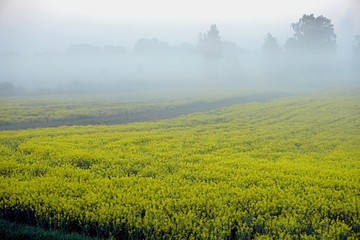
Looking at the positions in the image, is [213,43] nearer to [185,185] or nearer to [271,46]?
[271,46]

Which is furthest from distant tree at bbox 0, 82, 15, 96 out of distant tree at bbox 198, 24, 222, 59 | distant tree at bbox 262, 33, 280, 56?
distant tree at bbox 262, 33, 280, 56

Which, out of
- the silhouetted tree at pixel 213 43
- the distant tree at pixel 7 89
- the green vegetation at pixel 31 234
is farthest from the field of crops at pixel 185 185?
the silhouetted tree at pixel 213 43

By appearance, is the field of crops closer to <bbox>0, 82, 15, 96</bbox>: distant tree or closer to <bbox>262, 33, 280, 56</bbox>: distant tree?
<bbox>0, 82, 15, 96</bbox>: distant tree

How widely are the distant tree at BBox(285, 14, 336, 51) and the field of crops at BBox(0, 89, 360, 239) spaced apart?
3168 inches

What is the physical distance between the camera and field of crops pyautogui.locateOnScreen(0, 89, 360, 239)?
392 inches

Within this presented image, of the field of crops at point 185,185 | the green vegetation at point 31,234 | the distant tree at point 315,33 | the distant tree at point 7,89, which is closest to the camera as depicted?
the green vegetation at point 31,234

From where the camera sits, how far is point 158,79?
322ft

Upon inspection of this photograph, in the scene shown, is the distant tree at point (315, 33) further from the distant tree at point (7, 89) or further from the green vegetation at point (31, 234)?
the green vegetation at point (31, 234)

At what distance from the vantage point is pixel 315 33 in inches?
3863

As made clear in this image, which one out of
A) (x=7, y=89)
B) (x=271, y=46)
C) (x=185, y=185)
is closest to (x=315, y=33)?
(x=271, y=46)

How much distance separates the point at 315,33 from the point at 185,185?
315ft

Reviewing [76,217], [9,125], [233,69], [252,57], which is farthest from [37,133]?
[252,57]

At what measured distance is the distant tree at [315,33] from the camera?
9681 centimetres

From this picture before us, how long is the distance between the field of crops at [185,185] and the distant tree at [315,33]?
264 ft
